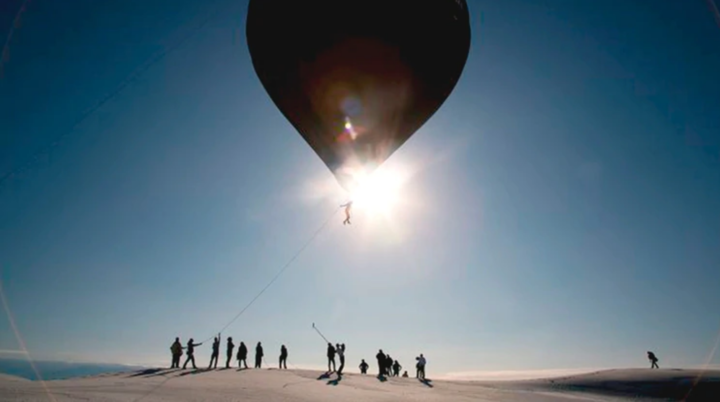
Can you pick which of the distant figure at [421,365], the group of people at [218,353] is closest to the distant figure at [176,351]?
the group of people at [218,353]

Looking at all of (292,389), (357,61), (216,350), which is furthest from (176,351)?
(357,61)

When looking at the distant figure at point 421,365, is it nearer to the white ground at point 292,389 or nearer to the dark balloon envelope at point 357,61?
the white ground at point 292,389

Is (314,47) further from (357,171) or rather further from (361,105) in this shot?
(357,171)

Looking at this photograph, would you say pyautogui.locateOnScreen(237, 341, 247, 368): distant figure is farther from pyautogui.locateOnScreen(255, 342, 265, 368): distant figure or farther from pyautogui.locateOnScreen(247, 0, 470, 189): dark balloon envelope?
pyautogui.locateOnScreen(247, 0, 470, 189): dark balloon envelope

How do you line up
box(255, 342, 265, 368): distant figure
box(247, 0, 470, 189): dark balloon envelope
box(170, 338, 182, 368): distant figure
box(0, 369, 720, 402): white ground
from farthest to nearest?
box(255, 342, 265, 368): distant figure, box(170, 338, 182, 368): distant figure, box(0, 369, 720, 402): white ground, box(247, 0, 470, 189): dark balloon envelope

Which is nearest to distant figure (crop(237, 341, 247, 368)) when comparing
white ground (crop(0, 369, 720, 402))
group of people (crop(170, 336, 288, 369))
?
group of people (crop(170, 336, 288, 369))
